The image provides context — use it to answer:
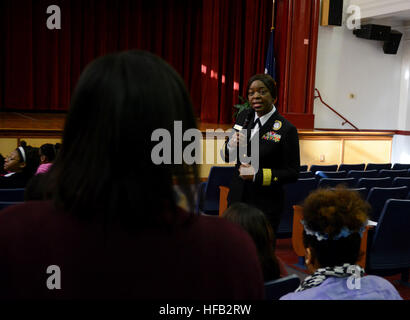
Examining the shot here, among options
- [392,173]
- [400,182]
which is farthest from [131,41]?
[400,182]

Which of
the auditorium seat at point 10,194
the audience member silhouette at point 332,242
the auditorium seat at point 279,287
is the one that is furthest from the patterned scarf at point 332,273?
the auditorium seat at point 10,194

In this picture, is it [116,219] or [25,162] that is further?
[25,162]

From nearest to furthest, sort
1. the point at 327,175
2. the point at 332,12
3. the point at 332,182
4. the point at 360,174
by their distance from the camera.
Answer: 1. the point at 332,182
2. the point at 327,175
3. the point at 360,174
4. the point at 332,12

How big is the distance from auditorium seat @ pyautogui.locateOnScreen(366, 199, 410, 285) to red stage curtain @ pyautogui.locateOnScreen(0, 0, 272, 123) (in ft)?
25.0

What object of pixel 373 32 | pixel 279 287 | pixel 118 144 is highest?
pixel 373 32

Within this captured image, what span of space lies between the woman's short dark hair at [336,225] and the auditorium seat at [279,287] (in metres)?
0.17

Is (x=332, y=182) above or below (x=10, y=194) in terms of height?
below

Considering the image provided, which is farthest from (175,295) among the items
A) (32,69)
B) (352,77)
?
(32,69)

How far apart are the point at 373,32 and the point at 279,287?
9405 millimetres

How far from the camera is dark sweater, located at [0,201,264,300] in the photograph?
0.65 meters

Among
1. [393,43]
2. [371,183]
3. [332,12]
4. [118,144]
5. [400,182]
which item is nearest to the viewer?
[118,144]

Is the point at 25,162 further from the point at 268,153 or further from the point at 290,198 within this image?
the point at 290,198

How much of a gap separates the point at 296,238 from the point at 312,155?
5110 mm

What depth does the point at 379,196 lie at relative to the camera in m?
3.79
